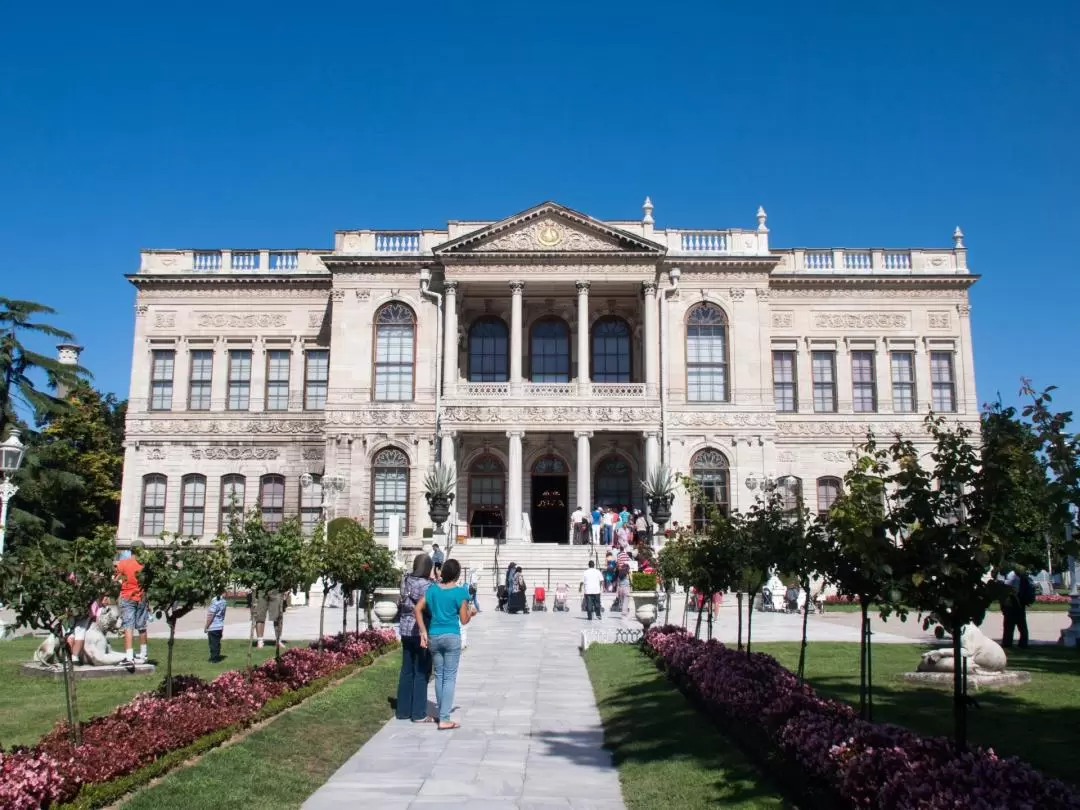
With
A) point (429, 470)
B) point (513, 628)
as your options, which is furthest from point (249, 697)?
point (429, 470)

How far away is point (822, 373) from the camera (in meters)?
42.8

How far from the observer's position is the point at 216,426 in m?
42.9

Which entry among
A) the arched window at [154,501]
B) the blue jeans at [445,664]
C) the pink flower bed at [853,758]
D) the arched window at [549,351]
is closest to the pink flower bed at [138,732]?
the blue jeans at [445,664]

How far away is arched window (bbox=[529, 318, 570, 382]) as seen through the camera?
42.8m

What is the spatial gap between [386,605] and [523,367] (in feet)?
77.7

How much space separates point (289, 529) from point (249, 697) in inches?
105

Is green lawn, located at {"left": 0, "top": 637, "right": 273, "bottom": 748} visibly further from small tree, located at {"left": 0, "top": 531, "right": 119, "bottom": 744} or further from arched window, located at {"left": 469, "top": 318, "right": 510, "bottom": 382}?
arched window, located at {"left": 469, "top": 318, "right": 510, "bottom": 382}

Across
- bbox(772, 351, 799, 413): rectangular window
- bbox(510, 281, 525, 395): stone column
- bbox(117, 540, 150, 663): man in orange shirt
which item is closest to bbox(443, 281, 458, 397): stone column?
bbox(510, 281, 525, 395): stone column

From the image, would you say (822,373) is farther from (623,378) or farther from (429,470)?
(429,470)

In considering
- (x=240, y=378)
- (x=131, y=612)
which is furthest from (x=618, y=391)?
(x=131, y=612)

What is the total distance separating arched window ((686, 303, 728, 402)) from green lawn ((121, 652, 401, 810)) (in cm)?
2914

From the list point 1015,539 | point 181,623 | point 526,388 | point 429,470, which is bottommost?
point 181,623

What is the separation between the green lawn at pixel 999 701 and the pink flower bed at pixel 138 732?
740cm

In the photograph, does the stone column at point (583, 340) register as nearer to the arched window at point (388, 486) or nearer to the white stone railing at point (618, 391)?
the white stone railing at point (618, 391)
